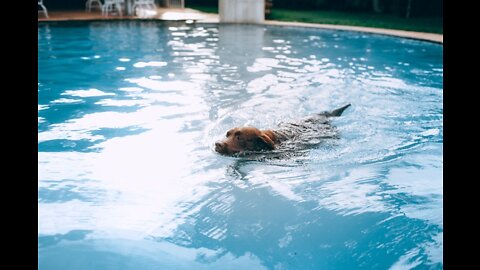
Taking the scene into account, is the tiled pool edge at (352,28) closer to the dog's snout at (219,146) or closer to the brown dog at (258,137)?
the brown dog at (258,137)

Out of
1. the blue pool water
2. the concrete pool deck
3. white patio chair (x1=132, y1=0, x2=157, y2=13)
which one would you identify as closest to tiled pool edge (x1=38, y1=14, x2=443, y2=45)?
the concrete pool deck

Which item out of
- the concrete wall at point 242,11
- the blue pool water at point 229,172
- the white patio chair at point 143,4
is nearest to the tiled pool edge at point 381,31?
the concrete wall at point 242,11

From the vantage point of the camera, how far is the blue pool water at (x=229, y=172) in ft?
11.6

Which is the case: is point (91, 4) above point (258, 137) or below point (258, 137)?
above

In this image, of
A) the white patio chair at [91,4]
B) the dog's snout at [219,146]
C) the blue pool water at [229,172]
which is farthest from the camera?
the white patio chair at [91,4]

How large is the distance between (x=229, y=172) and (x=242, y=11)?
14.3 m

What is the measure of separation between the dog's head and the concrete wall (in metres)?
13.9

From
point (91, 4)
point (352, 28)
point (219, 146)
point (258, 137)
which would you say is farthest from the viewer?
point (91, 4)

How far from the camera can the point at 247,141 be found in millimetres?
4859

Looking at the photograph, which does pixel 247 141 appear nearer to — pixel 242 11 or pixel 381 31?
pixel 381 31

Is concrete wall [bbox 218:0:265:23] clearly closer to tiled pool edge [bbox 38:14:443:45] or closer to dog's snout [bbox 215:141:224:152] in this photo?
tiled pool edge [bbox 38:14:443:45]

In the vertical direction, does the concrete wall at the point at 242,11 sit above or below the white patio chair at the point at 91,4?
below

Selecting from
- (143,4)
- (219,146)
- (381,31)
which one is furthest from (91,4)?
(219,146)
